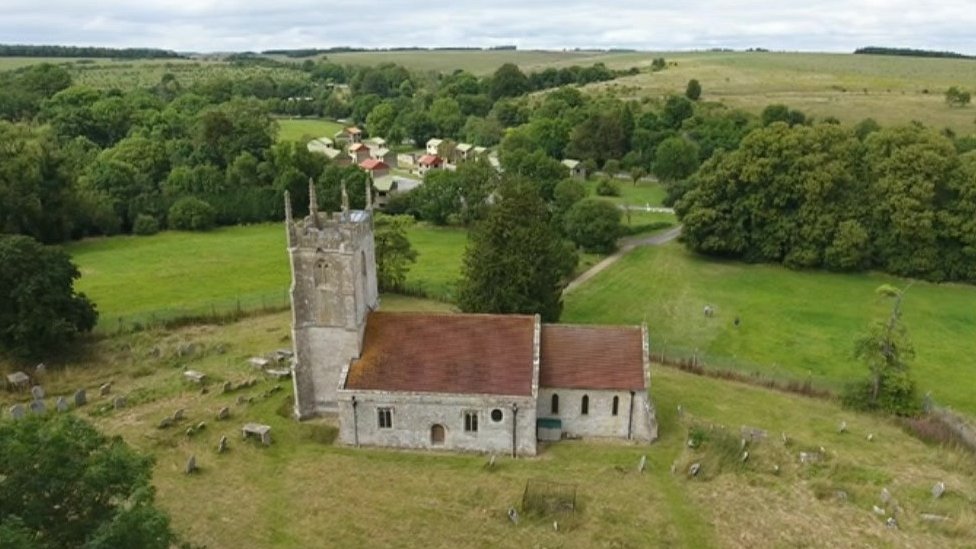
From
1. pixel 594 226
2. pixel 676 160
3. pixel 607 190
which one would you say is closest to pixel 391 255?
pixel 594 226

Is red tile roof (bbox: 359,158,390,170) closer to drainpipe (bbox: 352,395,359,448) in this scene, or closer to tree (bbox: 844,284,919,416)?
drainpipe (bbox: 352,395,359,448)

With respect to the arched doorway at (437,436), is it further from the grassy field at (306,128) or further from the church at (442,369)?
the grassy field at (306,128)

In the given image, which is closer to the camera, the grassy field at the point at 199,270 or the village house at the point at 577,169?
the grassy field at the point at 199,270

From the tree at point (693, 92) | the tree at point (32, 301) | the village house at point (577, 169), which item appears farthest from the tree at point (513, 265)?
the tree at point (693, 92)

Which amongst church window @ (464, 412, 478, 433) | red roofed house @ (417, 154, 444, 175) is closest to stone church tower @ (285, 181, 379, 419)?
church window @ (464, 412, 478, 433)

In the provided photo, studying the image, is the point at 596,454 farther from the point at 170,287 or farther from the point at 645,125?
the point at 645,125

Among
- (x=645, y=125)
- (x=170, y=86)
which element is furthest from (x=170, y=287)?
(x=170, y=86)
